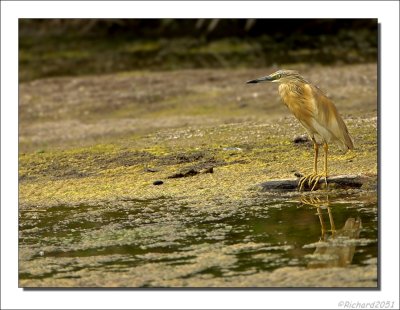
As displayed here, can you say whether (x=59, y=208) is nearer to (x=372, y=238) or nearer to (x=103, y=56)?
(x=372, y=238)

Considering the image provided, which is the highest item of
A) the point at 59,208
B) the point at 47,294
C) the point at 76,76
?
the point at 76,76

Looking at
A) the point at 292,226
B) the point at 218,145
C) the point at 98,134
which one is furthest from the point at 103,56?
the point at 292,226

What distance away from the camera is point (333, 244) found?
623 cm

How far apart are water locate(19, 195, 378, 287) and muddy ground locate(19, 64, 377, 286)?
0.19ft

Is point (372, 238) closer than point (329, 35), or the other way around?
point (372, 238)

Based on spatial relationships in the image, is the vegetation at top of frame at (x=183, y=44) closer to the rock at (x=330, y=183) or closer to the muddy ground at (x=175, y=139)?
the muddy ground at (x=175, y=139)

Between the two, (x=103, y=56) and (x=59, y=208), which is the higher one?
(x=103, y=56)

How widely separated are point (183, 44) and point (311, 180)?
10090 mm

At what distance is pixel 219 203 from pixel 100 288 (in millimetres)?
1929

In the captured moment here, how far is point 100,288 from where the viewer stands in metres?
5.71

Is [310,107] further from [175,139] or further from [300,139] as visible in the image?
[175,139]

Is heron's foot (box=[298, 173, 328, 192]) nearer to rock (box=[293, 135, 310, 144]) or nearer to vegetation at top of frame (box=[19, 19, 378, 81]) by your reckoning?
rock (box=[293, 135, 310, 144])

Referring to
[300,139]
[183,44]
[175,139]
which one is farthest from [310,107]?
[183,44]

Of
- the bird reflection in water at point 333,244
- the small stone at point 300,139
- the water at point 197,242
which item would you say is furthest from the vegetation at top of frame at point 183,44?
the bird reflection in water at point 333,244
